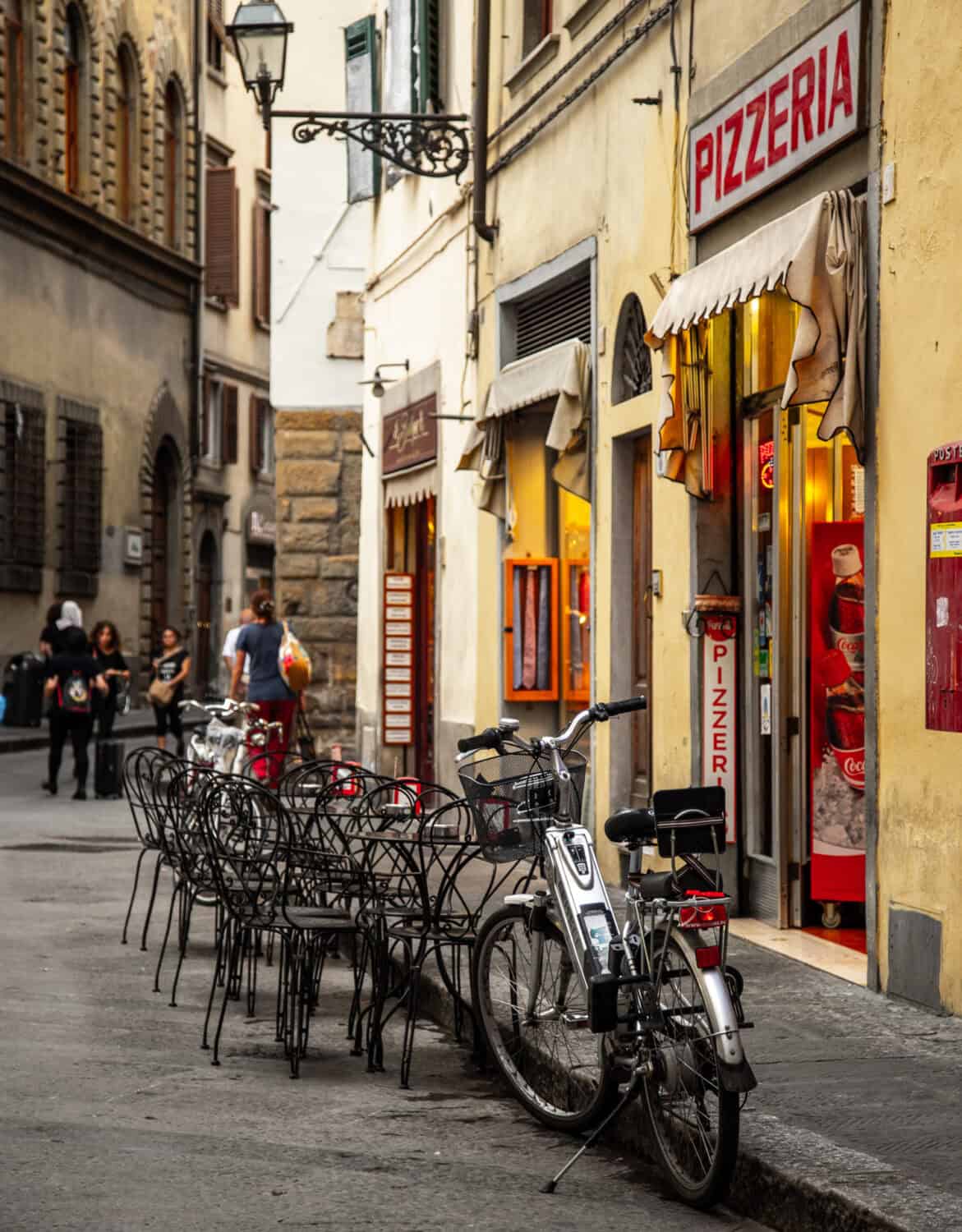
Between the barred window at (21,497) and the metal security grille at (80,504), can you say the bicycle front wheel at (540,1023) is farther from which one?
the metal security grille at (80,504)

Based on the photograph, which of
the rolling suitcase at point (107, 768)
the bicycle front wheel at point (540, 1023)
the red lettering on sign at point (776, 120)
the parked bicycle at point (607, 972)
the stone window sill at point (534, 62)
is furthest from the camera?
the rolling suitcase at point (107, 768)

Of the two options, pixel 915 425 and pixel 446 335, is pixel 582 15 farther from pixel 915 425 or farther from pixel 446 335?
pixel 915 425

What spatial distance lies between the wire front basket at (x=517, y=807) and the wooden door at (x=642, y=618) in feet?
16.7

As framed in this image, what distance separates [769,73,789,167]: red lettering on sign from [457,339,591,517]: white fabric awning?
10.3 feet

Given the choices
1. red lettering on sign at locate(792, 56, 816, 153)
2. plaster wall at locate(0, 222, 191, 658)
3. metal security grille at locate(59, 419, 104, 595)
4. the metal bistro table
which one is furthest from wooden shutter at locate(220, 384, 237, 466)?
the metal bistro table

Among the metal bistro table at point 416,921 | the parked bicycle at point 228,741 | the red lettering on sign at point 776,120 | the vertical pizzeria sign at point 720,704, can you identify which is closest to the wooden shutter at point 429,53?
the parked bicycle at point 228,741

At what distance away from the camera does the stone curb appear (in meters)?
4.86

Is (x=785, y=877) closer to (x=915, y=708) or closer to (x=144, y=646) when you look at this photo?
(x=915, y=708)

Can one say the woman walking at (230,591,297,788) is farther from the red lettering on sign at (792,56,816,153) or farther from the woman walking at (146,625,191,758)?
the red lettering on sign at (792,56,816,153)

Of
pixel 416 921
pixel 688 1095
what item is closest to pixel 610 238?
pixel 416 921

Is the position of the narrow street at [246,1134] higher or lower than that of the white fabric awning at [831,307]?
lower

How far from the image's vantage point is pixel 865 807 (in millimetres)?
8148

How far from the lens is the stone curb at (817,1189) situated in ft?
15.9

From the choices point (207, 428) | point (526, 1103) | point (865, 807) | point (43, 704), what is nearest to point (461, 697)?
point (865, 807)
